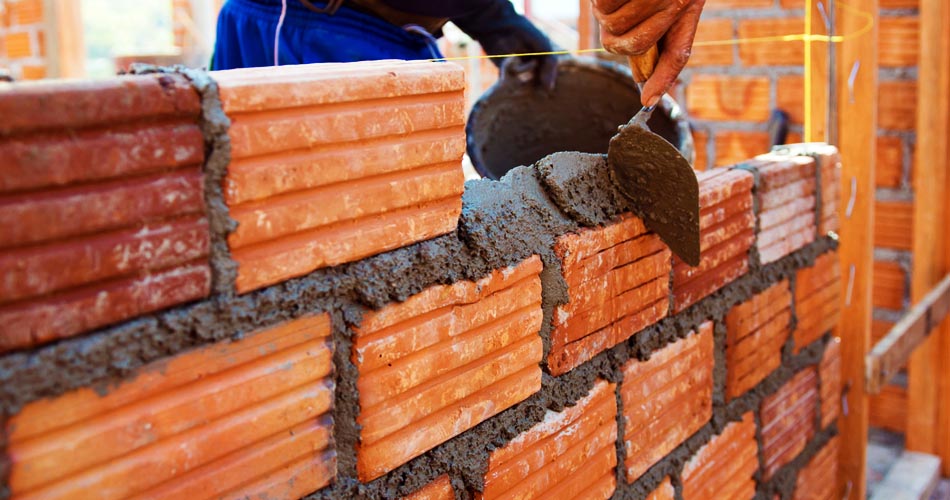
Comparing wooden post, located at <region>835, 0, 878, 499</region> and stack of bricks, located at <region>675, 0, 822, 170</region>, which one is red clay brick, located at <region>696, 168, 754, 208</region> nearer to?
wooden post, located at <region>835, 0, 878, 499</region>

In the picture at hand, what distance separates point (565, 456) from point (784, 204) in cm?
80

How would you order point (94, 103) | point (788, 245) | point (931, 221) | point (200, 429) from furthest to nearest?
point (931, 221) → point (788, 245) → point (200, 429) → point (94, 103)

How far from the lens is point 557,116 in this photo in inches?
87.0

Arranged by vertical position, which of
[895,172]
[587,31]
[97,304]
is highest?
[587,31]

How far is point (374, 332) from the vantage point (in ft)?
3.30

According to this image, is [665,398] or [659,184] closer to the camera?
[659,184]

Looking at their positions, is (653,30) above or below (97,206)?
above

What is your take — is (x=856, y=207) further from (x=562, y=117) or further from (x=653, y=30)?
(x=653, y=30)

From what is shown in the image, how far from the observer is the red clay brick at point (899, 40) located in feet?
10.5

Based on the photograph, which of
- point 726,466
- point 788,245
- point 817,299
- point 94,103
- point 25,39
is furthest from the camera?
point 25,39

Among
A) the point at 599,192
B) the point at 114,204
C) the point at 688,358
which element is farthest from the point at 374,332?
the point at 688,358

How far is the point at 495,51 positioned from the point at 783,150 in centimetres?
68

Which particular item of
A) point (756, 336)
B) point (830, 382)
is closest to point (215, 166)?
point (756, 336)

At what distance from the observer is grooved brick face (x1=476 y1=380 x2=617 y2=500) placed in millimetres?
1198
